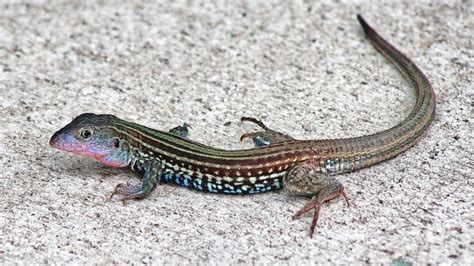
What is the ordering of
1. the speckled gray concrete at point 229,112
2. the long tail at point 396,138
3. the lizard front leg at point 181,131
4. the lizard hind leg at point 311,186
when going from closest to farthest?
the speckled gray concrete at point 229,112 < the lizard hind leg at point 311,186 < the long tail at point 396,138 < the lizard front leg at point 181,131

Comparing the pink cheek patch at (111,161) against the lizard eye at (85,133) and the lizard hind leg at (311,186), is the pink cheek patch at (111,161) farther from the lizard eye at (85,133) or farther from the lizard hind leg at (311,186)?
the lizard hind leg at (311,186)

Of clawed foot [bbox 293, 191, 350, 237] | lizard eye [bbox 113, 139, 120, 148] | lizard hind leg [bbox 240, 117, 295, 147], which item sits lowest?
lizard eye [bbox 113, 139, 120, 148]

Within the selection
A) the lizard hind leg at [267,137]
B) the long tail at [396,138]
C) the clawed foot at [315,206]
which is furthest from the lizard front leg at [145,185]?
the long tail at [396,138]

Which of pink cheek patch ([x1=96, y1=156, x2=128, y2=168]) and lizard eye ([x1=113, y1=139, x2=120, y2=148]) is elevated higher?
lizard eye ([x1=113, y1=139, x2=120, y2=148])

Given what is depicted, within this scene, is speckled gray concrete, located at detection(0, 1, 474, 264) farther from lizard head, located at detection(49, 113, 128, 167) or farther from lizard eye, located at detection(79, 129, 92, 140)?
lizard eye, located at detection(79, 129, 92, 140)

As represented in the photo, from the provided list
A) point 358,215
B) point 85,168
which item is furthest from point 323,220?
point 85,168

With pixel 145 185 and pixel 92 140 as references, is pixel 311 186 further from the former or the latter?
pixel 92 140

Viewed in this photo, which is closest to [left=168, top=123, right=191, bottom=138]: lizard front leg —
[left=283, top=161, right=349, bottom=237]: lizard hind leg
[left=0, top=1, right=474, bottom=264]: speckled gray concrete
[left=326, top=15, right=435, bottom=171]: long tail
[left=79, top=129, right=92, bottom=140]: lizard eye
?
[left=0, top=1, right=474, bottom=264]: speckled gray concrete
